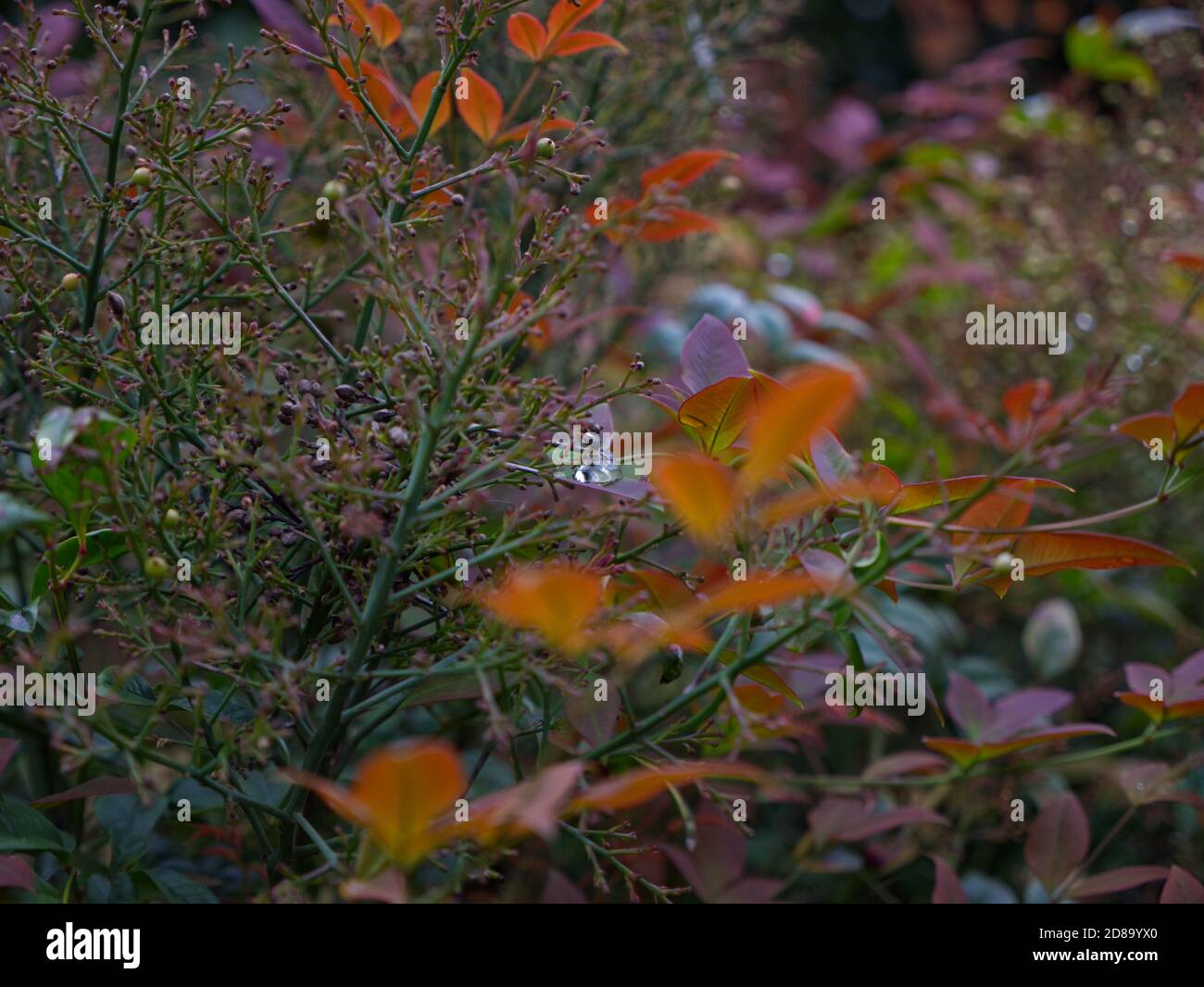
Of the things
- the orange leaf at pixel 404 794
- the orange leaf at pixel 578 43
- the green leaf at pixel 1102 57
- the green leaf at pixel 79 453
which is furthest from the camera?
the green leaf at pixel 1102 57

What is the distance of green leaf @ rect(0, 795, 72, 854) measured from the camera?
61 centimetres

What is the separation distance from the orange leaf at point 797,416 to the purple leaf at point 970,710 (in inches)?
18.5

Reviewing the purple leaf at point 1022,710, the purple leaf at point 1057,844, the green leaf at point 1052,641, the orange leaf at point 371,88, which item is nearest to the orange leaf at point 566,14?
the orange leaf at point 371,88

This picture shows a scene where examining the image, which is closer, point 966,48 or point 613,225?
point 613,225

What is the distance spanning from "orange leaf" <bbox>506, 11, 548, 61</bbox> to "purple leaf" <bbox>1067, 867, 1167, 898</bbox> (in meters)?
0.71

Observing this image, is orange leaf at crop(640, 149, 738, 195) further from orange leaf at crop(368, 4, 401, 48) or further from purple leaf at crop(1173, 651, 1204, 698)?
purple leaf at crop(1173, 651, 1204, 698)

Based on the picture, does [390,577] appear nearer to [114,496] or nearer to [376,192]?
[114,496]

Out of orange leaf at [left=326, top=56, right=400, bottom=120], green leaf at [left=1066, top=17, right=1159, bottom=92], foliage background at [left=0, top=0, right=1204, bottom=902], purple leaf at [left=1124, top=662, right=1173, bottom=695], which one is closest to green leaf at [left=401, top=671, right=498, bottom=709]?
foliage background at [left=0, top=0, right=1204, bottom=902]

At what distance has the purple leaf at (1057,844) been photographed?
814mm

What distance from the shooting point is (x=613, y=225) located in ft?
1.69

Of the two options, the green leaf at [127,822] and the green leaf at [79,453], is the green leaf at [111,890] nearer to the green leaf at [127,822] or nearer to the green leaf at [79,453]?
the green leaf at [127,822]
